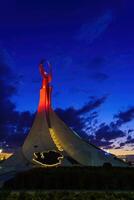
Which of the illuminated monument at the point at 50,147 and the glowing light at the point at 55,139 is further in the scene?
the glowing light at the point at 55,139

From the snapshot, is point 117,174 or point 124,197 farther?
point 117,174

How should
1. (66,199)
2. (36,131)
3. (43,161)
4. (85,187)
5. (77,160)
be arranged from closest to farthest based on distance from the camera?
(66,199) → (85,187) → (43,161) → (77,160) → (36,131)

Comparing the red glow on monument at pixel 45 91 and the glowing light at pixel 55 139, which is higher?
the red glow on monument at pixel 45 91

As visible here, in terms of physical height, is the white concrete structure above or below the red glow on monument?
below

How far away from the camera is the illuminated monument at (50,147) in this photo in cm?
3812

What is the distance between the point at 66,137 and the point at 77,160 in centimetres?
292

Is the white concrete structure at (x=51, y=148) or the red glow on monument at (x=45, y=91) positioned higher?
the red glow on monument at (x=45, y=91)

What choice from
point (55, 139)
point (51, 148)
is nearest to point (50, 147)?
point (51, 148)

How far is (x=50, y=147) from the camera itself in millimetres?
39906

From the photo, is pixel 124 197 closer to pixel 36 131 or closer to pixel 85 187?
pixel 85 187

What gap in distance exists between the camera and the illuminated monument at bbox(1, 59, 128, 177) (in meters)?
38.1

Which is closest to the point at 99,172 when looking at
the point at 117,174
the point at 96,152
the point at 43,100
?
the point at 117,174

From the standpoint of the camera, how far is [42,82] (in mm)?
43375

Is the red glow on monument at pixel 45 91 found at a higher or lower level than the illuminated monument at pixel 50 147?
higher
